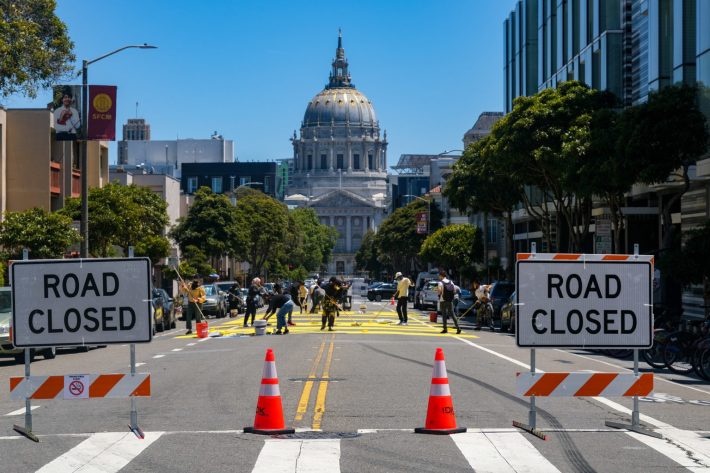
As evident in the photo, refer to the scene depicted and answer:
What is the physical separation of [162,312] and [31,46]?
39.0ft

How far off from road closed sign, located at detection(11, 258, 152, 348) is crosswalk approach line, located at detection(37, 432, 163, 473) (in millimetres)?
985

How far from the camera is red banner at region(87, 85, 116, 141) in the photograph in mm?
31891

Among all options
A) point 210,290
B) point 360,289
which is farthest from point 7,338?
point 360,289

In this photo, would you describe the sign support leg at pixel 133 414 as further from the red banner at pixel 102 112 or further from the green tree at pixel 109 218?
the green tree at pixel 109 218

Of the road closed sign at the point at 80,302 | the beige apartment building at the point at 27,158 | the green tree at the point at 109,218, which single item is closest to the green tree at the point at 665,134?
A: the green tree at the point at 109,218

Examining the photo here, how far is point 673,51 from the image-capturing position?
35.9 m

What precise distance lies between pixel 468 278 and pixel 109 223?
39308 mm

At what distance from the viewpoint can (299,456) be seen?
10469 mm

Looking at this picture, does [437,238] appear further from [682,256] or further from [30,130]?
[682,256]

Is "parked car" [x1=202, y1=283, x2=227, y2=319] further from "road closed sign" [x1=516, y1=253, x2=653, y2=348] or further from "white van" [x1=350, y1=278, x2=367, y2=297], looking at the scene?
"white van" [x1=350, y1=278, x2=367, y2=297]

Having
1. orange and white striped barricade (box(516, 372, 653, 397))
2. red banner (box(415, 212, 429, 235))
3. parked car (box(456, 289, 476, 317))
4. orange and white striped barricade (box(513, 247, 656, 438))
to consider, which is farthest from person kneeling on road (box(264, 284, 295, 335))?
red banner (box(415, 212, 429, 235))

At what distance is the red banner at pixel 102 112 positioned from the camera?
105 ft

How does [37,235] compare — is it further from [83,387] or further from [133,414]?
[83,387]

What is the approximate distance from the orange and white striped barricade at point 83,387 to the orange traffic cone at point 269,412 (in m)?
1.15
